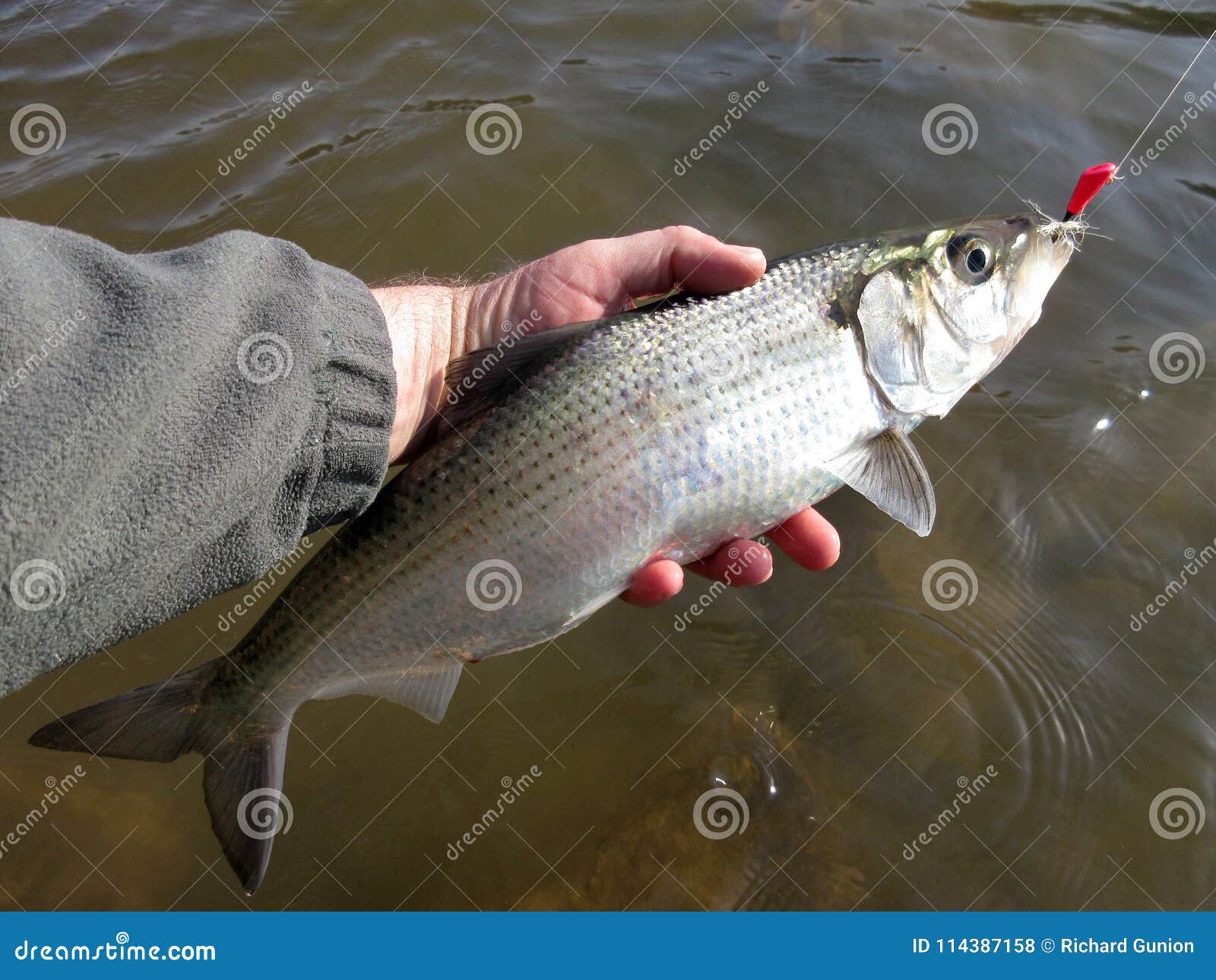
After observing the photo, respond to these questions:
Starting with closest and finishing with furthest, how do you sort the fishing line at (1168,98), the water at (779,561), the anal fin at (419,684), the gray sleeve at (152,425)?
the gray sleeve at (152,425), the anal fin at (419,684), the water at (779,561), the fishing line at (1168,98)

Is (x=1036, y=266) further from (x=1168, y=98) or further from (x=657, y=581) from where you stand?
(x=1168, y=98)

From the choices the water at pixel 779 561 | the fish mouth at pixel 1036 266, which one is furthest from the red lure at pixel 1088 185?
the water at pixel 779 561

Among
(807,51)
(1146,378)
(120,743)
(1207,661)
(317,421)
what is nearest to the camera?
(317,421)

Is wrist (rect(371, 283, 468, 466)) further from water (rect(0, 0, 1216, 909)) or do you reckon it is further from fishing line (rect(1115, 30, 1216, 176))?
fishing line (rect(1115, 30, 1216, 176))

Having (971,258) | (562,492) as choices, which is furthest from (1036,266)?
(562,492)

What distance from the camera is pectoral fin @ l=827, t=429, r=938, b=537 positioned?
329 cm

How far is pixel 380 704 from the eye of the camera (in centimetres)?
429

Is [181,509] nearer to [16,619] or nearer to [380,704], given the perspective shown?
[16,619]

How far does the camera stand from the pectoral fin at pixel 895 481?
3285 mm

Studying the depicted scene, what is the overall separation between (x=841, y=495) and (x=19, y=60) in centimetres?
708

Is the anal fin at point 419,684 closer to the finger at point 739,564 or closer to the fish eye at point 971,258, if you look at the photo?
the finger at point 739,564

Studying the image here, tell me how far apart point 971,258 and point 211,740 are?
3330mm

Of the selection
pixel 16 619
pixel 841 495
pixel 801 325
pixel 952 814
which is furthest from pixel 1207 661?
pixel 16 619

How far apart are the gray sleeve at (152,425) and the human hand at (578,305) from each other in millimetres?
880
